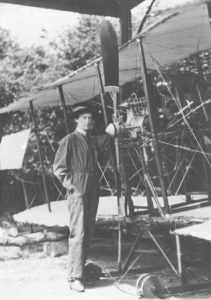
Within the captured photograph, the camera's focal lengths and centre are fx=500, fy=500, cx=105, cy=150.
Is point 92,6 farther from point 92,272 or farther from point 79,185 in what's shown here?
point 92,272

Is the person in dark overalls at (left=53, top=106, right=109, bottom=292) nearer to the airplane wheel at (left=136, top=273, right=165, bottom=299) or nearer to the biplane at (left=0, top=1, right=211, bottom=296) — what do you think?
the biplane at (left=0, top=1, right=211, bottom=296)

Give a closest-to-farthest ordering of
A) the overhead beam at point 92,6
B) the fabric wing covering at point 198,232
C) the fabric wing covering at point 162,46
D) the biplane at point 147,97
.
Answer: the fabric wing covering at point 198,232 → the fabric wing covering at point 162,46 → the biplane at point 147,97 → the overhead beam at point 92,6

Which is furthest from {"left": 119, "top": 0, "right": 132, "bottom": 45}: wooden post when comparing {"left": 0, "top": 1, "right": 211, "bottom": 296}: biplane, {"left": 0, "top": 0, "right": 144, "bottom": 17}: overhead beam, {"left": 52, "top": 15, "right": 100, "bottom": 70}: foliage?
{"left": 52, "top": 15, "right": 100, "bottom": 70}: foliage

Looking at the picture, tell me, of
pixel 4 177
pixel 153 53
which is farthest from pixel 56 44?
pixel 153 53

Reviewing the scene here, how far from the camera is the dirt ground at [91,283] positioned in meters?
5.77

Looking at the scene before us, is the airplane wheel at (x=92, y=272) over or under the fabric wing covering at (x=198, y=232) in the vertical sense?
under

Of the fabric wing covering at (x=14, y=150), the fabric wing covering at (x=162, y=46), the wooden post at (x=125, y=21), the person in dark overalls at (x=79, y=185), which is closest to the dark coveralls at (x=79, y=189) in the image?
the person in dark overalls at (x=79, y=185)

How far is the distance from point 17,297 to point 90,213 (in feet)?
4.28

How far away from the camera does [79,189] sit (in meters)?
5.87

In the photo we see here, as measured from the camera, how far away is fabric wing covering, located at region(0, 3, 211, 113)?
526cm

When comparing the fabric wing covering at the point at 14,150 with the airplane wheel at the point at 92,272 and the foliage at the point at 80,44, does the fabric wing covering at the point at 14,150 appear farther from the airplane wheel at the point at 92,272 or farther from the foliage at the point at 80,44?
the airplane wheel at the point at 92,272

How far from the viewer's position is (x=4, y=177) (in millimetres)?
13852

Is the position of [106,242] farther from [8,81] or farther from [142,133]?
[8,81]

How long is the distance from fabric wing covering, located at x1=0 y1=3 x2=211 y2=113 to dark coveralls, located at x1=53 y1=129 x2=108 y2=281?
1246mm
